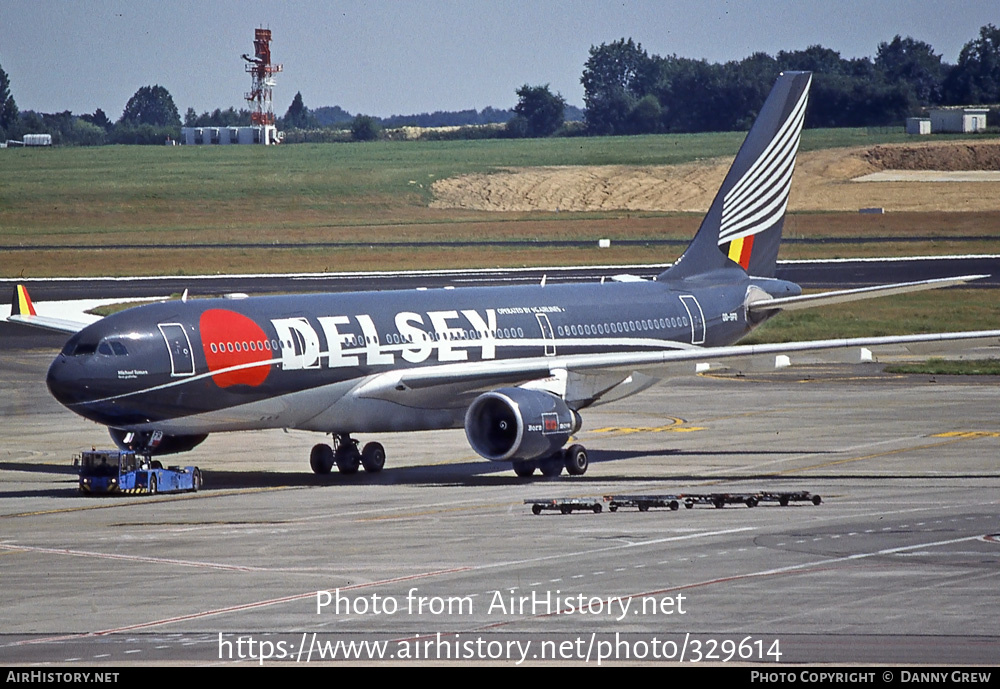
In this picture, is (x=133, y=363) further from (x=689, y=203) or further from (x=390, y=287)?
(x=689, y=203)

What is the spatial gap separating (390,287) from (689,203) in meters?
91.4

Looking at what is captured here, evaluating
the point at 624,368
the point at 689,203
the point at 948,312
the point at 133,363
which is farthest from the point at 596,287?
the point at 689,203

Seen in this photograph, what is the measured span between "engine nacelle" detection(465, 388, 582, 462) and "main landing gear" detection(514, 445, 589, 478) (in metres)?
0.67

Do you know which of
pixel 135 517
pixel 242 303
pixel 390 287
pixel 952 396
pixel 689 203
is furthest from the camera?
pixel 689 203

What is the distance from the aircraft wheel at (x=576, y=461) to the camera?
130ft

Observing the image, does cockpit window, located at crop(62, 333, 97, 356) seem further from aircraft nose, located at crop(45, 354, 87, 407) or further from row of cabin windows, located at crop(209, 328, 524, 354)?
row of cabin windows, located at crop(209, 328, 524, 354)

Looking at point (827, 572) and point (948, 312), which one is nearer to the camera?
point (827, 572)

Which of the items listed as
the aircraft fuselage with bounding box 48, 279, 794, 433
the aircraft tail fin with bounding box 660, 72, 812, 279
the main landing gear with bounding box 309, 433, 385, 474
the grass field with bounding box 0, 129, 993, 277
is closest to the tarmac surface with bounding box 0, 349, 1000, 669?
the main landing gear with bounding box 309, 433, 385, 474

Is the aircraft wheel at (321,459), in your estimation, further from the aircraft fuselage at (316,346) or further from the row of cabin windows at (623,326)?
the row of cabin windows at (623,326)

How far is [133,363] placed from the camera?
1415 inches

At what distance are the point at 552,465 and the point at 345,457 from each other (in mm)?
5252

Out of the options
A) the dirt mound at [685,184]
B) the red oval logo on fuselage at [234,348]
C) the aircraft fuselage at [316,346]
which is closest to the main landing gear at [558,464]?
the aircraft fuselage at [316,346]

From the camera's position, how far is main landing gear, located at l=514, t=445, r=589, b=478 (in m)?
39.4

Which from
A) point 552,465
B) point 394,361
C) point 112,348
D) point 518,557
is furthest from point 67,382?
point 518,557
